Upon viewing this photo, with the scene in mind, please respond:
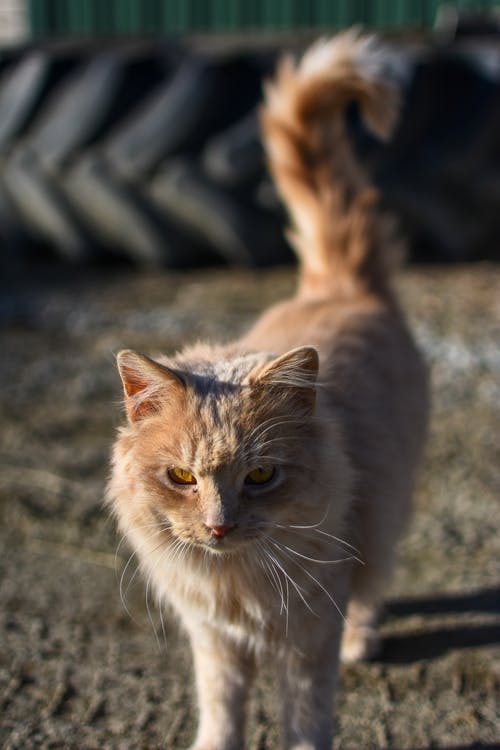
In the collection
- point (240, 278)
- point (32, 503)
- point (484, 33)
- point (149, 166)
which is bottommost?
point (240, 278)

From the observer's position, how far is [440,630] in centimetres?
273

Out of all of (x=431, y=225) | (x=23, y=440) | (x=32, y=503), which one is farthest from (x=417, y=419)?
(x=431, y=225)

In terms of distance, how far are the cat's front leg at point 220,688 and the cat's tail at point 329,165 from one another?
1323 mm

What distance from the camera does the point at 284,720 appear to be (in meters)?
2.18

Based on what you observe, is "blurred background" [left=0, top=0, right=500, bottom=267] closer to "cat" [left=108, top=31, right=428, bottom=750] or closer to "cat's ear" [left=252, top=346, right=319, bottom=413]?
"cat" [left=108, top=31, right=428, bottom=750]

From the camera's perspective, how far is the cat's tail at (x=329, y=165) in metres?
2.99

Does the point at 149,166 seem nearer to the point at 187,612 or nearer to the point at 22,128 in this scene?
the point at 22,128

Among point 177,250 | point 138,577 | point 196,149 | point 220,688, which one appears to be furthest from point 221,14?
point 220,688

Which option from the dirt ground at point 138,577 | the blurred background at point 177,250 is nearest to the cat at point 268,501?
the dirt ground at point 138,577

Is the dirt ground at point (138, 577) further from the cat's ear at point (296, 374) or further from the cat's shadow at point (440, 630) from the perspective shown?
the cat's ear at point (296, 374)

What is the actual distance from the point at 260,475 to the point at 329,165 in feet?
4.87

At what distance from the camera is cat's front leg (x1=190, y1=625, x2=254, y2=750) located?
2.24 meters

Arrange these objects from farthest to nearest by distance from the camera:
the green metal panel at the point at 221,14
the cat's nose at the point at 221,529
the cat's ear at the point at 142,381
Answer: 1. the green metal panel at the point at 221,14
2. the cat's ear at the point at 142,381
3. the cat's nose at the point at 221,529

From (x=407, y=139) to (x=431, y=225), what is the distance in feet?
1.69
